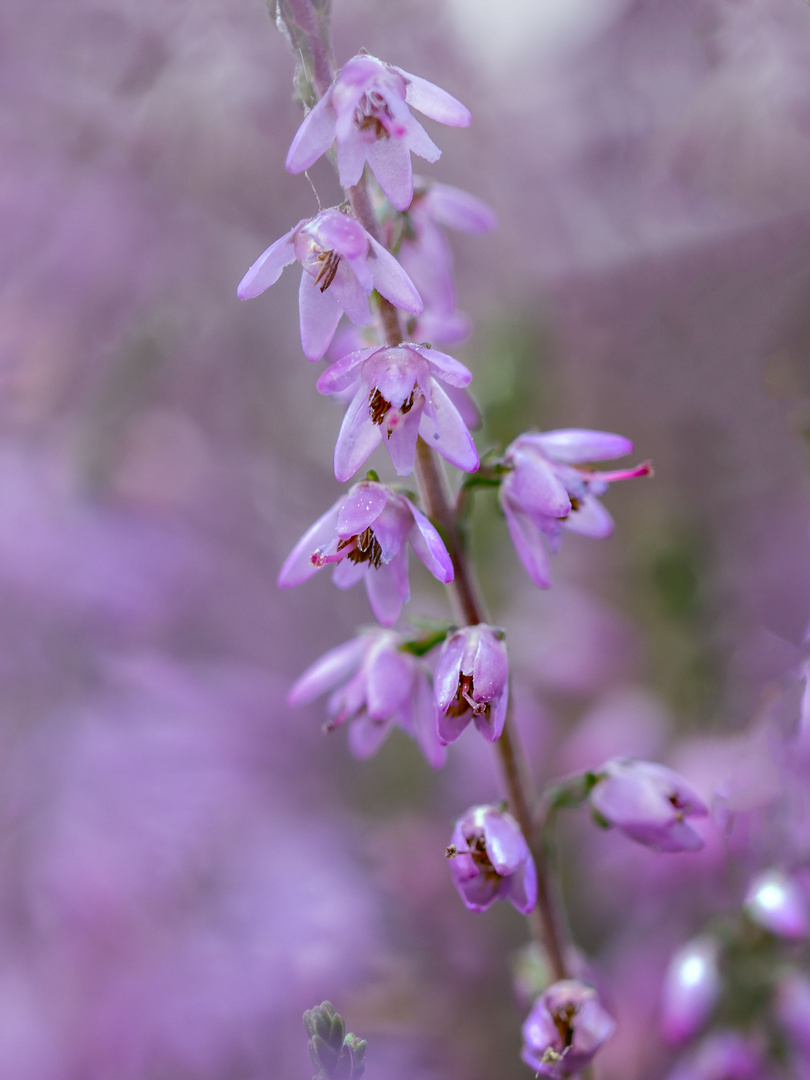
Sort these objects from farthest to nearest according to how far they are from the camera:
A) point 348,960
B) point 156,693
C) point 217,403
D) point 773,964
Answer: point 217,403 → point 156,693 → point 348,960 → point 773,964

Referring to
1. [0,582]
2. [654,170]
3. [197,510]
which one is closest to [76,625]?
[0,582]

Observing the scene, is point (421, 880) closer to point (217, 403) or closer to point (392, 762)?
point (392, 762)

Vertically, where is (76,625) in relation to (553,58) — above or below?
below

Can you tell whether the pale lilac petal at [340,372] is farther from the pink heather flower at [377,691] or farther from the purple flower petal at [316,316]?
the pink heather flower at [377,691]

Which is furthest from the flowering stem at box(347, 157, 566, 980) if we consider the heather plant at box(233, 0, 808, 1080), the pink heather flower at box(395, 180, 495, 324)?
the pink heather flower at box(395, 180, 495, 324)

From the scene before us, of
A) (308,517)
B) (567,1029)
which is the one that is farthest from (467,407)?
(308,517)

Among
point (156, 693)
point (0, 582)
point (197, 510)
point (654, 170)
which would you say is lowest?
point (156, 693)

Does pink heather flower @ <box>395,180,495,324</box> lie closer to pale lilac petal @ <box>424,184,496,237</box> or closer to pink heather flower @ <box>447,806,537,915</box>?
pale lilac petal @ <box>424,184,496,237</box>
